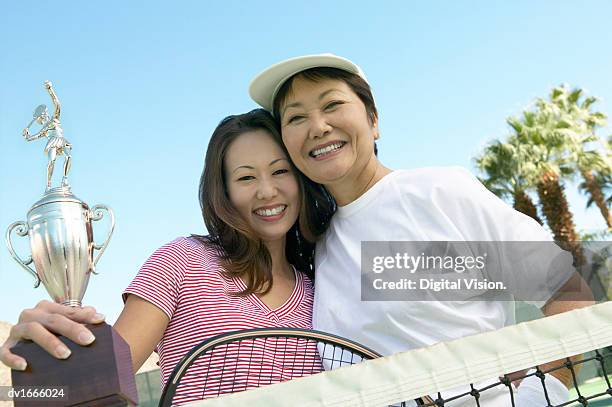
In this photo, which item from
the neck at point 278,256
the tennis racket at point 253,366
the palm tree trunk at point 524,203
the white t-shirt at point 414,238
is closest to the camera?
the white t-shirt at point 414,238

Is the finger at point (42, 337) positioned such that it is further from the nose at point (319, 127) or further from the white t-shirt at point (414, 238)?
the nose at point (319, 127)

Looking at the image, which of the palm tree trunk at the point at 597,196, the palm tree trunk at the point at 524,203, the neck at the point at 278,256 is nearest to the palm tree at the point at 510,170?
the palm tree trunk at the point at 524,203

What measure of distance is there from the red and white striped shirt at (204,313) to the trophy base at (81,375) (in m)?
0.94

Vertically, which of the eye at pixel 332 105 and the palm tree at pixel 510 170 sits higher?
the palm tree at pixel 510 170

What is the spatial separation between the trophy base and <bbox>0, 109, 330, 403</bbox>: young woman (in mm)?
913

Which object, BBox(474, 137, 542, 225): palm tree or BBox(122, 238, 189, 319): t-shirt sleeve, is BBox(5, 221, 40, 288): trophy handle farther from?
BBox(474, 137, 542, 225): palm tree

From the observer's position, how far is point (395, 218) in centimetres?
264

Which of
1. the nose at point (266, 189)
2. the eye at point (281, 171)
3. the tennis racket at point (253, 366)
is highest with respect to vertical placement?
the eye at point (281, 171)

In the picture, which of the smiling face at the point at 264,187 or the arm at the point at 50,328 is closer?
the arm at the point at 50,328

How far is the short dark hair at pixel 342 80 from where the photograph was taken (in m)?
2.86

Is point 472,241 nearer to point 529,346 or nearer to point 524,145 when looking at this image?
point 529,346

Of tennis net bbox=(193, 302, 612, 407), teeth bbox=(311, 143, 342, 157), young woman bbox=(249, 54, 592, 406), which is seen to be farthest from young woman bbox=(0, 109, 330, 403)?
tennis net bbox=(193, 302, 612, 407)

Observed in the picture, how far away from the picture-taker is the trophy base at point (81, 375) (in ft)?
4.76

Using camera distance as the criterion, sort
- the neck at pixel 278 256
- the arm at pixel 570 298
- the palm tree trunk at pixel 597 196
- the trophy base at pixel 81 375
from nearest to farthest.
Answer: the trophy base at pixel 81 375 → the arm at pixel 570 298 → the neck at pixel 278 256 → the palm tree trunk at pixel 597 196
